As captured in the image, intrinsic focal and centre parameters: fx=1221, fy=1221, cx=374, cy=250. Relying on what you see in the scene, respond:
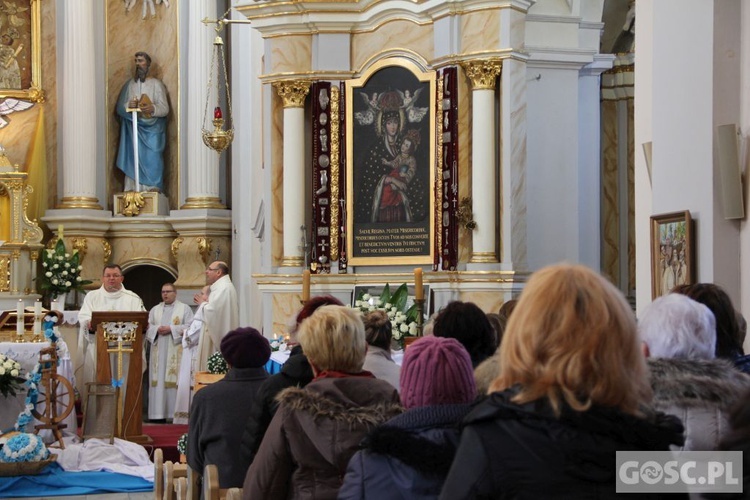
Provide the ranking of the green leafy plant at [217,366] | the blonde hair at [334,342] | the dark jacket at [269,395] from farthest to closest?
the green leafy plant at [217,366] < the dark jacket at [269,395] < the blonde hair at [334,342]

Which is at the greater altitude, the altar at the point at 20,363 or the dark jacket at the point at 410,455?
the dark jacket at the point at 410,455

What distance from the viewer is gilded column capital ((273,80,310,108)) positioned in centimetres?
1329

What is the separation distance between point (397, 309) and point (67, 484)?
3.30 metres

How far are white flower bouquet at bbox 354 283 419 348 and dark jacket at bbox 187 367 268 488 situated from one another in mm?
4220

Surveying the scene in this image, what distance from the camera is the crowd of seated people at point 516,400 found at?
257 cm

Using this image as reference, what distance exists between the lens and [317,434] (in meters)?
4.04

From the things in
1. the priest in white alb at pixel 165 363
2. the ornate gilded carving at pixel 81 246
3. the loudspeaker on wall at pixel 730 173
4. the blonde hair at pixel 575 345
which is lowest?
the priest in white alb at pixel 165 363

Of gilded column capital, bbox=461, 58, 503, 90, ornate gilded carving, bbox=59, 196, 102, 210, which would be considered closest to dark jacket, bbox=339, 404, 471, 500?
gilded column capital, bbox=461, 58, 503, 90

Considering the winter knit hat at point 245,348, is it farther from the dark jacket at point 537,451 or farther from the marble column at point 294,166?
the marble column at point 294,166

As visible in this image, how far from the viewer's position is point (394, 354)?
29.8ft

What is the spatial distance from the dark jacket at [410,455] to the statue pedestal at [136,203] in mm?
14887

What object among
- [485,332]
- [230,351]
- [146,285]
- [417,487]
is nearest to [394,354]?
[230,351]

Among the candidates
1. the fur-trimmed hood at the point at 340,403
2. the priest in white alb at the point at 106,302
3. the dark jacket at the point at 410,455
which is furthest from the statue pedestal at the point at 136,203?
the dark jacket at the point at 410,455

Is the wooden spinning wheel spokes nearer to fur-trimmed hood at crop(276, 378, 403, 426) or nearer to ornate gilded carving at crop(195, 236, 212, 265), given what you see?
ornate gilded carving at crop(195, 236, 212, 265)
